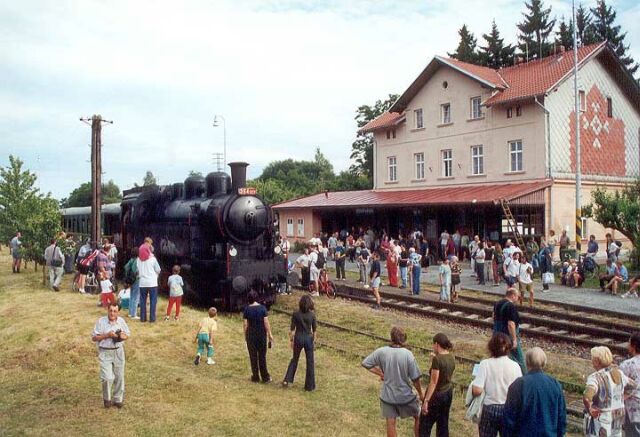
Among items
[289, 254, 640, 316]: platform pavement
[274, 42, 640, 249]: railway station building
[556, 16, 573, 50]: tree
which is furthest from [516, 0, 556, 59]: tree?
[289, 254, 640, 316]: platform pavement

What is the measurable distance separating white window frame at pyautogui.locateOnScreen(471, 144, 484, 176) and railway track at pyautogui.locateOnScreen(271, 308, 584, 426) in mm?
17782

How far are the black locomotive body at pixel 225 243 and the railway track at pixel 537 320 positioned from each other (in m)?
3.96

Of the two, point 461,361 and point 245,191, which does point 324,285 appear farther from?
point 461,361

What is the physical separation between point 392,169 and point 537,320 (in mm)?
Answer: 22287

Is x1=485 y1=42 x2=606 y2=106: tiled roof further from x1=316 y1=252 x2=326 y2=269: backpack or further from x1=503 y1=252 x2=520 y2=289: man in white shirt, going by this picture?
x1=316 y1=252 x2=326 y2=269: backpack

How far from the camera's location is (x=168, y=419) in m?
7.97

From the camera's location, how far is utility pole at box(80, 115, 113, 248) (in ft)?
78.8

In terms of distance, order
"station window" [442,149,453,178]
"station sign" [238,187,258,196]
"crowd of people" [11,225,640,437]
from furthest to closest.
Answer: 1. "station window" [442,149,453,178]
2. "station sign" [238,187,258,196]
3. "crowd of people" [11,225,640,437]

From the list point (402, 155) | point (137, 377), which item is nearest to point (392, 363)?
point (137, 377)

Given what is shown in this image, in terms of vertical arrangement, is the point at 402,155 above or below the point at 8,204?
above

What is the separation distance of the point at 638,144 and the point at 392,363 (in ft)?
106

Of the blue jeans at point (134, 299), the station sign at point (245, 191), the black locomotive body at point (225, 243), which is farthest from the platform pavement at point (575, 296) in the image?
the blue jeans at point (134, 299)

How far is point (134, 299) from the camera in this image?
13578 mm

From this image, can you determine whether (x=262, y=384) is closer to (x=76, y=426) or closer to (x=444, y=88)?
(x=76, y=426)
